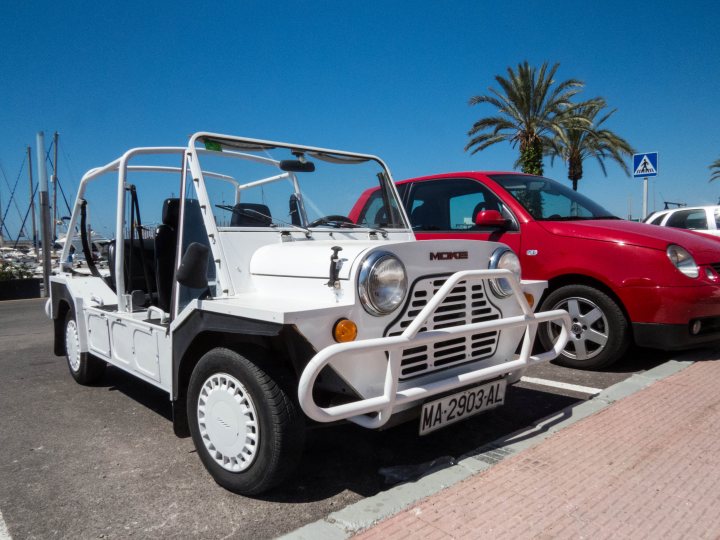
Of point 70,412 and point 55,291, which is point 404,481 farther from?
point 55,291

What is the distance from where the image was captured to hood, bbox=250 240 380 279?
2.68m

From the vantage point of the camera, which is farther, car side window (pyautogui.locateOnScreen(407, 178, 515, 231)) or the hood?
car side window (pyautogui.locateOnScreen(407, 178, 515, 231))

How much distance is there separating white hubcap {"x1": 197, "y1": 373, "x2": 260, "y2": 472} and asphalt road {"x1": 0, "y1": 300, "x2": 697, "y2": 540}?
0.23 metres

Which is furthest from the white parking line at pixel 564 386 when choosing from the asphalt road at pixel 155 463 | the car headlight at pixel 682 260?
the car headlight at pixel 682 260

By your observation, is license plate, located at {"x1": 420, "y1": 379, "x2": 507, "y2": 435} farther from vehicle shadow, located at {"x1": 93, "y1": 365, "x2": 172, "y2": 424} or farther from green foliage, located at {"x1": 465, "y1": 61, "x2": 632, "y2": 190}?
green foliage, located at {"x1": 465, "y1": 61, "x2": 632, "y2": 190}

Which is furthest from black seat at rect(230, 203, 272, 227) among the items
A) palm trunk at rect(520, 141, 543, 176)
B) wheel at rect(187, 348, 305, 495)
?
palm trunk at rect(520, 141, 543, 176)

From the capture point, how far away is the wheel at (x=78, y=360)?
485 centimetres

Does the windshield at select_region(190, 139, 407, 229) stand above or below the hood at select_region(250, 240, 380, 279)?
above

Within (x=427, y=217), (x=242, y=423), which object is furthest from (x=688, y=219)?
(x=242, y=423)

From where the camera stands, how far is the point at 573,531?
2273 millimetres

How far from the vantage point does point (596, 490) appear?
2625 mm

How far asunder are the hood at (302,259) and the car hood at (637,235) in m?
2.85

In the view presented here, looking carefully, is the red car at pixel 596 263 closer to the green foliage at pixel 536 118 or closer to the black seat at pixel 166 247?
the black seat at pixel 166 247

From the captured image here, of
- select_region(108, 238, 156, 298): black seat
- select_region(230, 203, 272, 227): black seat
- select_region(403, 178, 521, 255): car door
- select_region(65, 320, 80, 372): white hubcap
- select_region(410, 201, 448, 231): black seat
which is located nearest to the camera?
select_region(230, 203, 272, 227): black seat
